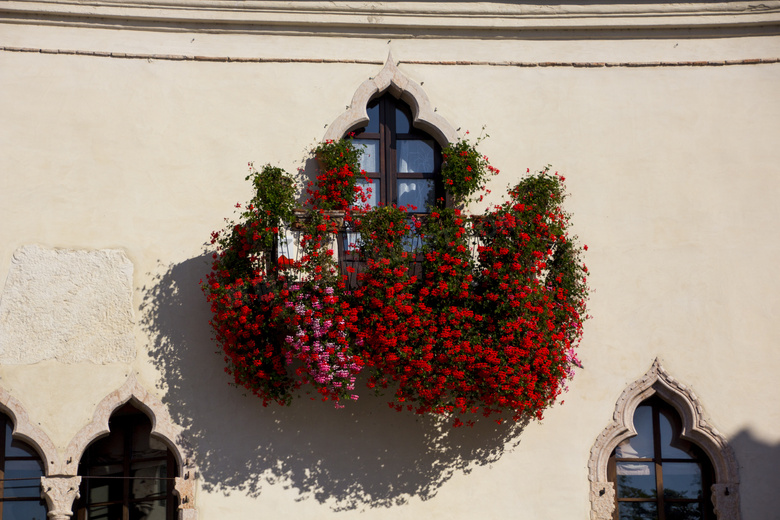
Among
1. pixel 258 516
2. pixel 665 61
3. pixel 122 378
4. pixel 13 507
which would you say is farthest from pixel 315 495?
pixel 665 61

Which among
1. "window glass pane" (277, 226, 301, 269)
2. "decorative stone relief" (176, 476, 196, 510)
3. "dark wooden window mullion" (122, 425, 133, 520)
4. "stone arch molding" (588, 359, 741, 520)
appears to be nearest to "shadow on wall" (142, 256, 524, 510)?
"decorative stone relief" (176, 476, 196, 510)

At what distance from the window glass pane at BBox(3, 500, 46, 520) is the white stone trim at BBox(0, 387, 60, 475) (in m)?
0.41

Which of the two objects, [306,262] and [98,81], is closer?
[306,262]

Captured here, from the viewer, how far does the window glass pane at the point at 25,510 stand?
30.3ft

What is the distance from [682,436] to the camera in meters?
9.41

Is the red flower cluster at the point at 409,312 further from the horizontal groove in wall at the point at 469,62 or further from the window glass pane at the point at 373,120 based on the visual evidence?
the horizontal groove in wall at the point at 469,62

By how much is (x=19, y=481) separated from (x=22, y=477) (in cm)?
4

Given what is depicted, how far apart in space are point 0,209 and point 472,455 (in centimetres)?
477

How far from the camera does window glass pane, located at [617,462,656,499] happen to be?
9.42m

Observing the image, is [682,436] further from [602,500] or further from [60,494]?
[60,494]

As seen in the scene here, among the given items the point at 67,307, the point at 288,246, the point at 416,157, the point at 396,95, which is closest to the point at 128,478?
the point at 67,307

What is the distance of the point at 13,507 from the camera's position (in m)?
9.27

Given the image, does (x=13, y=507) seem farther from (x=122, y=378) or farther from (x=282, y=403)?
(x=282, y=403)

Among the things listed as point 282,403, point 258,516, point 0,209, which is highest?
point 0,209
